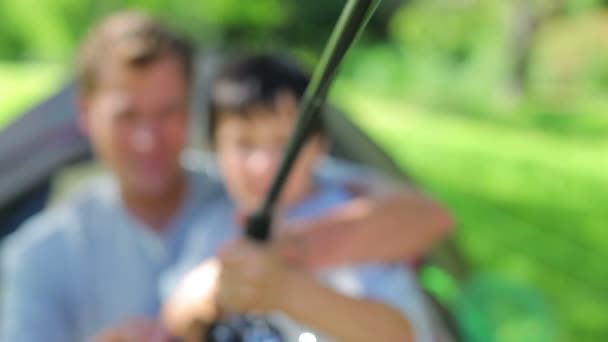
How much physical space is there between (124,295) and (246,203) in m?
0.27

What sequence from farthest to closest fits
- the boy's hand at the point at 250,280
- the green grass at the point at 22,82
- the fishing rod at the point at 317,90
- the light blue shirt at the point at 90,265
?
the green grass at the point at 22,82
the light blue shirt at the point at 90,265
the boy's hand at the point at 250,280
the fishing rod at the point at 317,90

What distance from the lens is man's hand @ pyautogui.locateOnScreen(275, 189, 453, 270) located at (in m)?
1.31

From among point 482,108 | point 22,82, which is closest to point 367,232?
point 482,108

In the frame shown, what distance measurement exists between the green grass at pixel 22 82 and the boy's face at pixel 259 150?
21.0 ft

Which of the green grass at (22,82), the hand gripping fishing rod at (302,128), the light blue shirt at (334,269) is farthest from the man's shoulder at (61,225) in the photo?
the green grass at (22,82)

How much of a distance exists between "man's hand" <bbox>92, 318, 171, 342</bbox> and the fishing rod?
23 centimetres

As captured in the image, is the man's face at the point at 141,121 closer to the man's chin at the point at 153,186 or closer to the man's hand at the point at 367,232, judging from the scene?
the man's chin at the point at 153,186

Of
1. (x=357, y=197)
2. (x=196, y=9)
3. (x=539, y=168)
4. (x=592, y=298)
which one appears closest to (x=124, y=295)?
(x=357, y=197)

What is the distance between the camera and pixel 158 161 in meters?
1.60

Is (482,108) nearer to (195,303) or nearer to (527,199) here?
(527,199)

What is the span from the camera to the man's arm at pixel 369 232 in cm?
131

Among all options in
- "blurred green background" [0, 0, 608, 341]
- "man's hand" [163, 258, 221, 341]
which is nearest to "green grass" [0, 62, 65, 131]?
"blurred green background" [0, 0, 608, 341]

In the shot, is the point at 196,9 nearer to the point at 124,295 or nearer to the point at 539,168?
the point at 539,168

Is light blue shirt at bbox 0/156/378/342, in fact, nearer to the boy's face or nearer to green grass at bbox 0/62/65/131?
the boy's face
